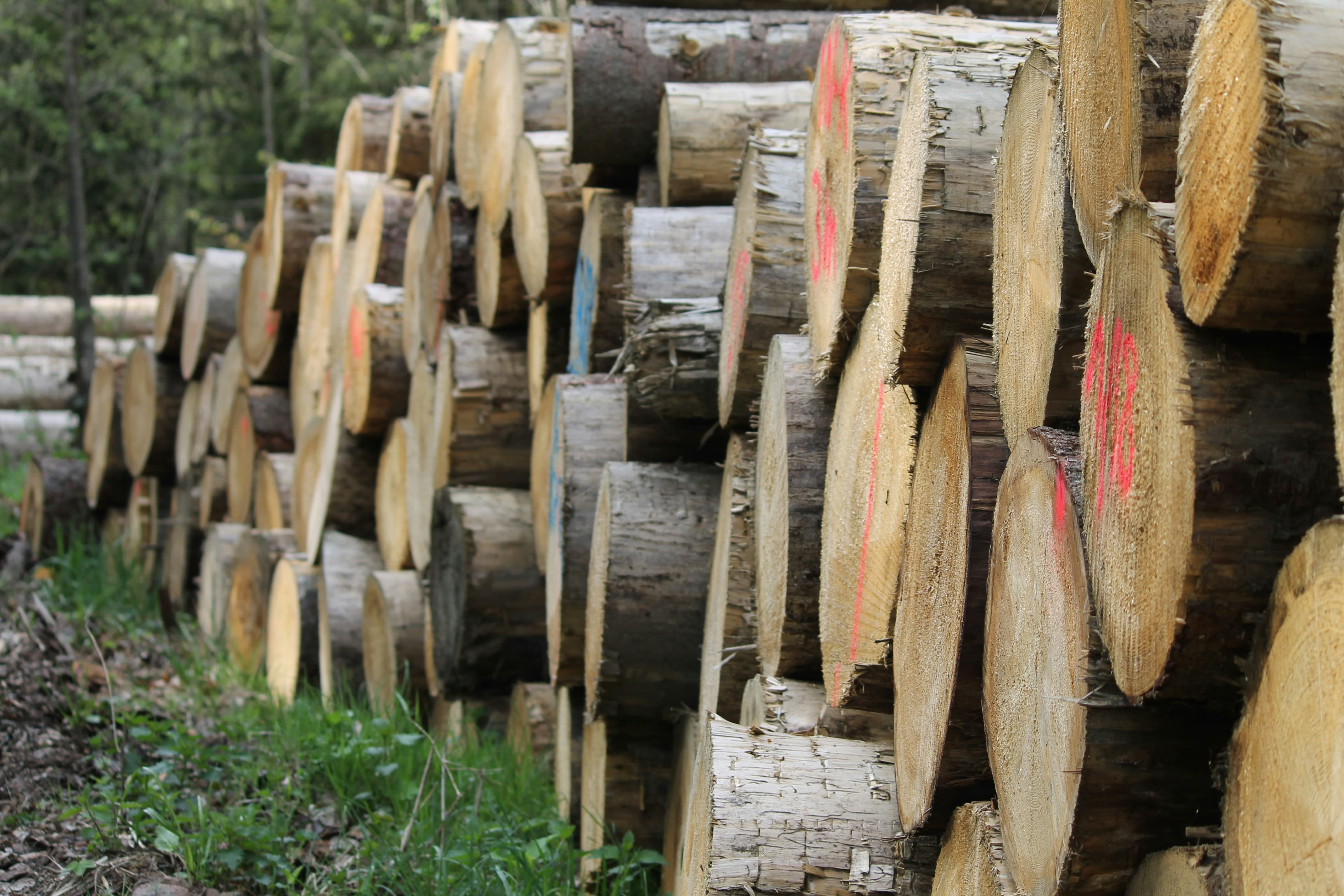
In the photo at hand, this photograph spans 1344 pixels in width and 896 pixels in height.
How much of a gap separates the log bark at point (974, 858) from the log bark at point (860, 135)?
73 centimetres

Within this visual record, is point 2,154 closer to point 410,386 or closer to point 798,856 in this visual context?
point 410,386

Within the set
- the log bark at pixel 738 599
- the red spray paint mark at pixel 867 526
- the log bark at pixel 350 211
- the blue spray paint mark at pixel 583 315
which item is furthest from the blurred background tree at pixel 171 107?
the red spray paint mark at pixel 867 526

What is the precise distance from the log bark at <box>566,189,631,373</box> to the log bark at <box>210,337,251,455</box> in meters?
3.10

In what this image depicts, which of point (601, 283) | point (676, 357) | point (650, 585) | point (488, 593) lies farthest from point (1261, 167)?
point (488, 593)

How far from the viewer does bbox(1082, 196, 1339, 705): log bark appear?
1036 millimetres

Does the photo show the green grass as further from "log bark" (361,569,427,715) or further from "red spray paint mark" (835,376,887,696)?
"red spray paint mark" (835,376,887,696)

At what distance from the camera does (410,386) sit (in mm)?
4238

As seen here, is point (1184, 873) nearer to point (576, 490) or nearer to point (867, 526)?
point (867, 526)

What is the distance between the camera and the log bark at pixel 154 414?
6.85 meters

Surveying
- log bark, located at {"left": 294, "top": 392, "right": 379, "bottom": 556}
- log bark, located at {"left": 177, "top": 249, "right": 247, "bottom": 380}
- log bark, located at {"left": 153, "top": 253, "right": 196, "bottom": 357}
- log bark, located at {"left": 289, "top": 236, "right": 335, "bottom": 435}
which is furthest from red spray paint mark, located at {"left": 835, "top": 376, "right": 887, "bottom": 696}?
log bark, located at {"left": 153, "top": 253, "right": 196, "bottom": 357}

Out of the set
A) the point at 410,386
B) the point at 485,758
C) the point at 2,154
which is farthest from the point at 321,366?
the point at 2,154

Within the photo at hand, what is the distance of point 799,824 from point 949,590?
409 mm

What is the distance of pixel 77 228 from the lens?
344 inches

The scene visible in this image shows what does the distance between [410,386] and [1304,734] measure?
3.59 meters
